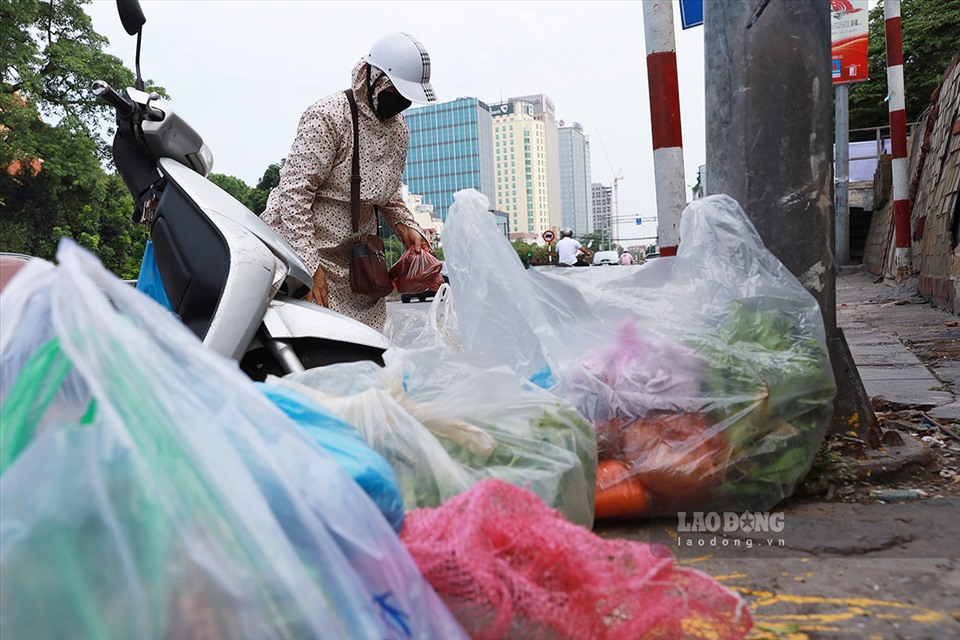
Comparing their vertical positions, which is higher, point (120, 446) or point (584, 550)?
point (120, 446)

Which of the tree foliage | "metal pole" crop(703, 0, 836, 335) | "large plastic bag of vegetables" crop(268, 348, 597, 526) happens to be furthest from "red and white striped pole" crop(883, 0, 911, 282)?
the tree foliage

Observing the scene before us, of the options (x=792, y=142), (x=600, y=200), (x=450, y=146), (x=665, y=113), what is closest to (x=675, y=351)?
(x=792, y=142)

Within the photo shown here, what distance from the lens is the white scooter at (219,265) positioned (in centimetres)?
219

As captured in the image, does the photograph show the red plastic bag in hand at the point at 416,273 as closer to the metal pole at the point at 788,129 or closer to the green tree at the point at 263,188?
the metal pole at the point at 788,129

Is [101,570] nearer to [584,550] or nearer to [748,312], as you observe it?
[584,550]

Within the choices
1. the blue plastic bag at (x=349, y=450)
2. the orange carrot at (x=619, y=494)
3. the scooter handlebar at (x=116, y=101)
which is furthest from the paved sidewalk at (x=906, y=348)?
the scooter handlebar at (x=116, y=101)

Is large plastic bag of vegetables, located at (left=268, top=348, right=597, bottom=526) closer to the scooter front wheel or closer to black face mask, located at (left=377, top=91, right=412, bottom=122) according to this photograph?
the scooter front wheel

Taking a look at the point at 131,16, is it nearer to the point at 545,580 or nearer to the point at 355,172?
the point at 355,172

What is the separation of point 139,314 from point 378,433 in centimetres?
52

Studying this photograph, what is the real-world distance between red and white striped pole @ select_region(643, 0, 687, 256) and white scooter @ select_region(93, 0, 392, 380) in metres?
2.05

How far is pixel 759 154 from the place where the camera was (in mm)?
2631

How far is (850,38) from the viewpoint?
14398mm

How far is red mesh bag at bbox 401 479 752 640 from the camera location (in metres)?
1.10

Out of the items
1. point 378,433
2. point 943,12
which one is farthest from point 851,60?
point 378,433
